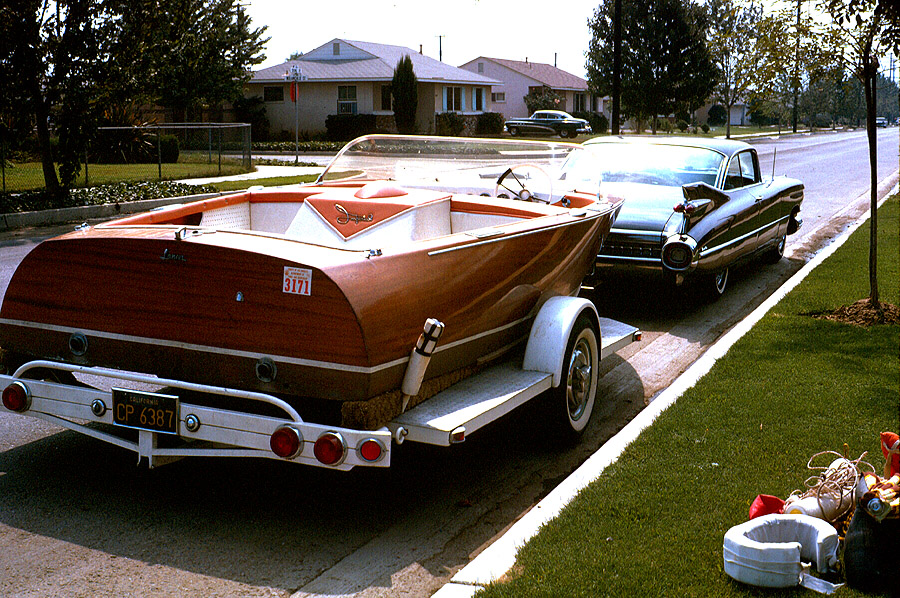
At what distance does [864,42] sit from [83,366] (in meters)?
6.76

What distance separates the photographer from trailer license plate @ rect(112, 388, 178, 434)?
3.96 m

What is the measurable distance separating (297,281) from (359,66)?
47612mm

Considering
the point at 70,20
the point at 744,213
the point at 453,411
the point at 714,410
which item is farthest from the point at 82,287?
the point at 70,20

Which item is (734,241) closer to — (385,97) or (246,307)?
(246,307)

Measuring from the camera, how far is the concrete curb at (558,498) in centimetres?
361

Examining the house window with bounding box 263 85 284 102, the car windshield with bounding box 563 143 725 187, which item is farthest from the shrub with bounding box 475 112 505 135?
the car windshield with bounding box 563 143 725 187

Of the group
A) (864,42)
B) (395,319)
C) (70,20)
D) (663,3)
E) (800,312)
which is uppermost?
(663,3)

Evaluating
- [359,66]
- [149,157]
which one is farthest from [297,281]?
[359,66]

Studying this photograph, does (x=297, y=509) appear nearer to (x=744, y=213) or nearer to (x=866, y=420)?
(x=866, y=420)

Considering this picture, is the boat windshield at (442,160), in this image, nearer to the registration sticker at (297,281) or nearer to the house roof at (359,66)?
the registration sticker at (297,281)

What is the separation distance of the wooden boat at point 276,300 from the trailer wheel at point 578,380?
325 millimetres

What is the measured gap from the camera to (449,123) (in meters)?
48.9

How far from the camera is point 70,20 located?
1639cm

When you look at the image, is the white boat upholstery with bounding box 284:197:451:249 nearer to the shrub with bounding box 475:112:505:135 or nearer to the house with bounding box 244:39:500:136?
the house with bounding box 244:39:500:136
